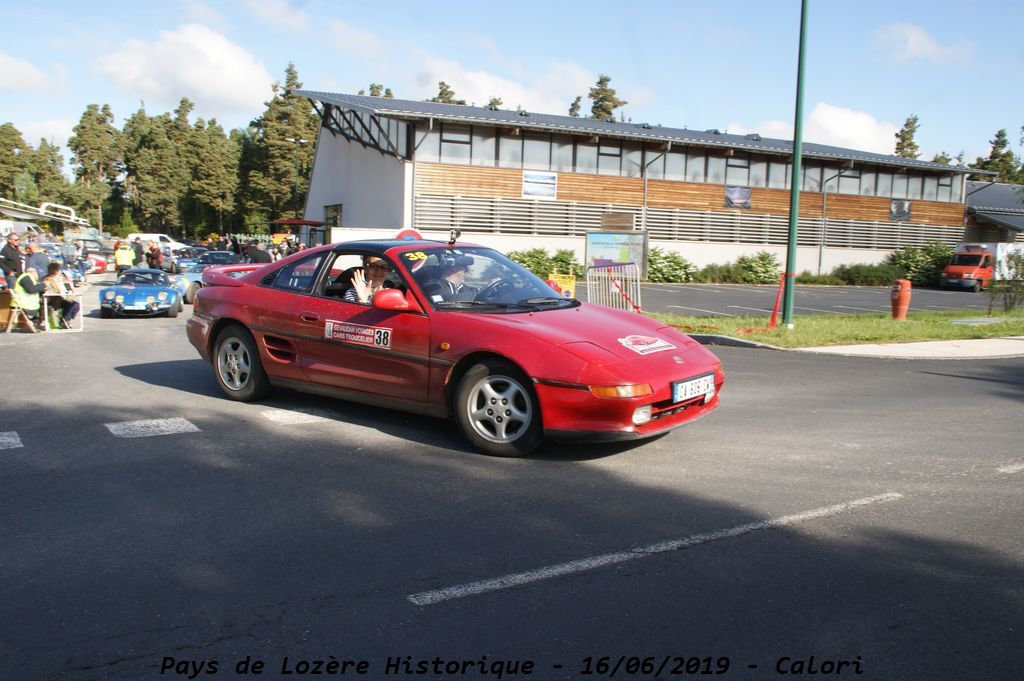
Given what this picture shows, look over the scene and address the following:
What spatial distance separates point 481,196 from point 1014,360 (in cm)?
2674

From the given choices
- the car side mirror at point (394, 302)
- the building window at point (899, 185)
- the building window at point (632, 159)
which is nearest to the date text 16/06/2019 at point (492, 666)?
the car side mirror at point (394, 302)

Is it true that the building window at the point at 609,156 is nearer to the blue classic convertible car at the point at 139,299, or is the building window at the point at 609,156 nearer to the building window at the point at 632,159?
the building window at the point at 632,159

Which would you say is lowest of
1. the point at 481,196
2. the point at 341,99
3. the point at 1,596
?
the point at 1,596

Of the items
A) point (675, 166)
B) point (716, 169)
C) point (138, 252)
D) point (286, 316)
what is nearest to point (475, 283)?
point (286, 316)

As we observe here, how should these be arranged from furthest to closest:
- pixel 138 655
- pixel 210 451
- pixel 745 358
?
pixel 745 358 → pixel 210 451 → pixel 138 655

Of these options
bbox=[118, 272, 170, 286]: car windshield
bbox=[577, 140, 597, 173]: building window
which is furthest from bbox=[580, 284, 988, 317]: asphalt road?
bbox=[118, 272, 170, 286]: car windshield

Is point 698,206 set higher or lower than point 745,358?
higher

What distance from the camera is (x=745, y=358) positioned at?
1235 centimetres

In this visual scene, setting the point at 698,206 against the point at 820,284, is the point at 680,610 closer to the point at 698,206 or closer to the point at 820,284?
the point at 698,206

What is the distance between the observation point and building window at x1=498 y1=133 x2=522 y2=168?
37.4 m

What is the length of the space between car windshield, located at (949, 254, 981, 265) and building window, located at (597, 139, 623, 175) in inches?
692

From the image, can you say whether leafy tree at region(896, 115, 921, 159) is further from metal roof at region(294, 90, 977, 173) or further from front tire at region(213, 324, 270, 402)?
front tire at region(213, 324, 270, 402)

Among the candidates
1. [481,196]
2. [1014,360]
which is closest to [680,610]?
[1014,360]

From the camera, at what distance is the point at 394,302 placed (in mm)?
6527
